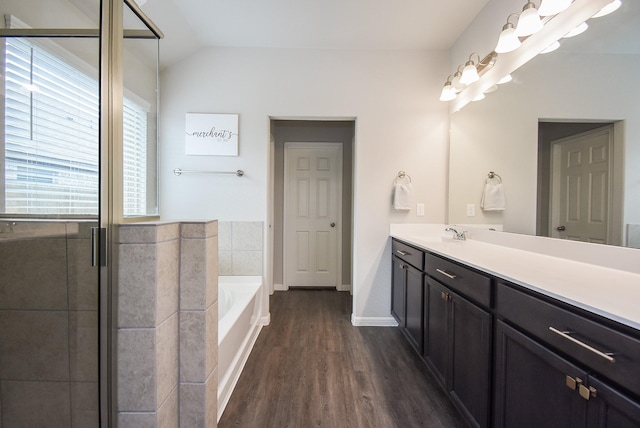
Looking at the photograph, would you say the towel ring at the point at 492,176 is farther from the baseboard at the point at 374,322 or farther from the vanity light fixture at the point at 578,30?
the baseboard at the point at 374,322

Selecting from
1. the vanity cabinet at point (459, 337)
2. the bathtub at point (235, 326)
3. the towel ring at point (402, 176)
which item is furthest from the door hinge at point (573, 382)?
the towel ring at point (402, 176)

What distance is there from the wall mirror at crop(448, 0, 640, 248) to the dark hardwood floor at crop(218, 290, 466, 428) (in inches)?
46.6

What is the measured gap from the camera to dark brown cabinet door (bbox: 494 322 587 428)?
718 millimetres

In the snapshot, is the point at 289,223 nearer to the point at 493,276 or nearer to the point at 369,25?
the point at 369,25

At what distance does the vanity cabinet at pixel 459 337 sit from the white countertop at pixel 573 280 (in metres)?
0.11

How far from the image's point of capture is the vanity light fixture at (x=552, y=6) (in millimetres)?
1234

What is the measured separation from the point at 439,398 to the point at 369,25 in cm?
268

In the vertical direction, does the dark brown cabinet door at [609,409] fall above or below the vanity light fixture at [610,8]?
below

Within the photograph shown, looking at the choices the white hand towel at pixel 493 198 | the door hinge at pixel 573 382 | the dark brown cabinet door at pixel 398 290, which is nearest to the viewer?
the door hinge at pixel 573 382

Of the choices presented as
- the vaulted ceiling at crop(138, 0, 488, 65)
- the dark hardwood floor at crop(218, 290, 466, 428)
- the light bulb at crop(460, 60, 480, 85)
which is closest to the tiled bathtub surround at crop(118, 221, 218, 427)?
the dark hardwood floor at crop(218, 290, 466, 428)

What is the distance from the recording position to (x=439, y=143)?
2.39m

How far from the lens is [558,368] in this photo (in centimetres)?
75

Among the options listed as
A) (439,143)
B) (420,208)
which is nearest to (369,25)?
(439,143)

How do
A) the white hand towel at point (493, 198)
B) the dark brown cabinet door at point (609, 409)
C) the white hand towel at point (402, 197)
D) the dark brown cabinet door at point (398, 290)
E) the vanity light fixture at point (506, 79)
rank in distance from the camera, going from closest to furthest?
the dark brown cabinet door at point (609, 409), the vanity light fixture at point (506, 79), the white hand towel at point (493, 198), the dark brown cabinet door at point (398, 290), the white hand towel at point (402, 197)
